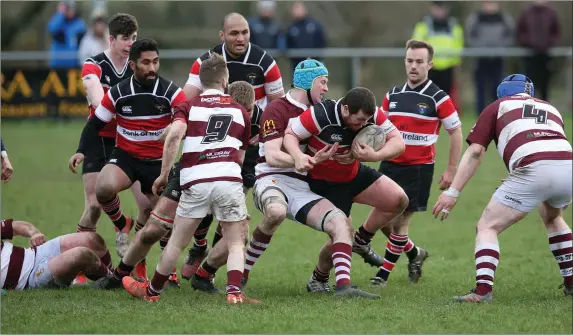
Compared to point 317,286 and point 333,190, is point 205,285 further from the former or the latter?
point 333,190

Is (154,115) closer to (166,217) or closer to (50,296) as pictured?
(166,217)

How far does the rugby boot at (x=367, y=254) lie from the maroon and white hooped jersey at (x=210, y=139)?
Answer: 6.62 ft

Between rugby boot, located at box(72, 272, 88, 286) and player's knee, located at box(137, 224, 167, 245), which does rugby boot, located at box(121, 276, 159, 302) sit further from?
rugby boot, located at box(72, 272, 88, 286)

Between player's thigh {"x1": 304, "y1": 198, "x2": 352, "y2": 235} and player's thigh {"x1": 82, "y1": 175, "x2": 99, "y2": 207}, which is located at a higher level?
player's thigh {"x1": 304, "y1": 198, "x2": 352, "y2": 235}

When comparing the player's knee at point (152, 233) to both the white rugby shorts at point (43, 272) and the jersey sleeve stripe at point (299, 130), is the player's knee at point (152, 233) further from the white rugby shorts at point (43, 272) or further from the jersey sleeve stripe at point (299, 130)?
the jersey sleeve stripe at point (299, 130)

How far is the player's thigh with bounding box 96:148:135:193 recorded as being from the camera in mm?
8945

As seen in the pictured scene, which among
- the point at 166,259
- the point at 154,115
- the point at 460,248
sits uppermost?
the point at 154,115

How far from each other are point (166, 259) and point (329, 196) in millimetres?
1474

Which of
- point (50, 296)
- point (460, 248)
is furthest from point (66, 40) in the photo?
point (50, 296)

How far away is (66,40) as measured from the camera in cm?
2255

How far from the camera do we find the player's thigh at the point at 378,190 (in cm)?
850

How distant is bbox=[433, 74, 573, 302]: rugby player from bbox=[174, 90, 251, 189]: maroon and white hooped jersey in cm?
160

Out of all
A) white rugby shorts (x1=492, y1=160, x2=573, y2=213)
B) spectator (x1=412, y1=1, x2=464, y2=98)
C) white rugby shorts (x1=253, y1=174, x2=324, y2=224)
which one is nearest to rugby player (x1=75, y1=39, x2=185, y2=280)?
white rugby shorts (x1=253, y1=174, x2=324, y2=224)

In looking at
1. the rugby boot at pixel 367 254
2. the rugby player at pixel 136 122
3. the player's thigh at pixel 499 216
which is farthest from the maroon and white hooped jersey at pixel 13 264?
the player's thigh at pixel 499 216
